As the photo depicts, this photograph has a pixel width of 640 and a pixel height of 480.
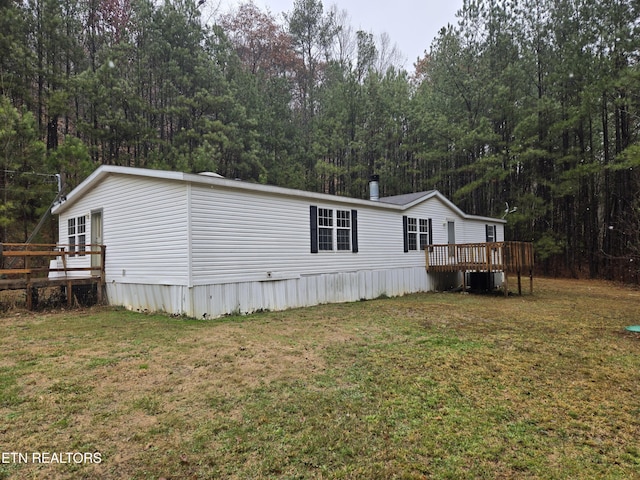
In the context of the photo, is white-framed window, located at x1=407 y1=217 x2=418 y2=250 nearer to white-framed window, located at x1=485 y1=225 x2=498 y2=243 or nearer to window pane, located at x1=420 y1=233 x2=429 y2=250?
window pane, located at x1=420 y1=233 x2=429 y2=250

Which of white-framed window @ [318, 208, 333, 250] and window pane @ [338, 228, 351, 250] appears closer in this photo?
white-framed window @ [318, 208, 333, 250]

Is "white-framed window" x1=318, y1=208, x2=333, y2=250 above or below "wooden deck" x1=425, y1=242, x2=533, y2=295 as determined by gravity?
above

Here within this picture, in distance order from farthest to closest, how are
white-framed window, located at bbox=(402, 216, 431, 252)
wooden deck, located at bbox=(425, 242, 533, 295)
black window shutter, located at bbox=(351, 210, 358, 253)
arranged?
white-framed window, located at bbox=(402, 216, 431, 252), wooden deck, located at bbox=(425, 242, 533, 295), black window shutter, located at bbox=(351, 210, 358, 253)

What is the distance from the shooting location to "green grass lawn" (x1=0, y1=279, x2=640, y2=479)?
2.42 m

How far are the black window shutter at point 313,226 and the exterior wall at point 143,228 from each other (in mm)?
3491

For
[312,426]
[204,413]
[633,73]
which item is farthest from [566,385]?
[633,73]

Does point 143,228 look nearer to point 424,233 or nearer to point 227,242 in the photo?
point 227,242

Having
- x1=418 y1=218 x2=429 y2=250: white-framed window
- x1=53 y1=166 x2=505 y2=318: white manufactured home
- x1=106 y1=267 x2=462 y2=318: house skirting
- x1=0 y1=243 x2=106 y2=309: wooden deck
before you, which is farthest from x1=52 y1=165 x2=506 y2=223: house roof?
x1=106 y1=267 x2=462 y2=318: house skirting

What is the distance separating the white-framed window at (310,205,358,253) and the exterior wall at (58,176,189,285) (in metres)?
3.57

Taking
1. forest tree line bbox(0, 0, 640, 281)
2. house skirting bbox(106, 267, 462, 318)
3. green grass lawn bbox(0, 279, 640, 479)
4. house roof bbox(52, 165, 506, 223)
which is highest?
forest tree line bbox(0, 0, 640, 281)

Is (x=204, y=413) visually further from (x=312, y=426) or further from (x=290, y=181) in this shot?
(x=290, y=181)

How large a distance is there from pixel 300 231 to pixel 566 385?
22.1 ft

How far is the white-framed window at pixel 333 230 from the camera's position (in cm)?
982

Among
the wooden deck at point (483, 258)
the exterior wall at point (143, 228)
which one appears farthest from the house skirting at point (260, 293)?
the wooden deck at point (483, 258)
